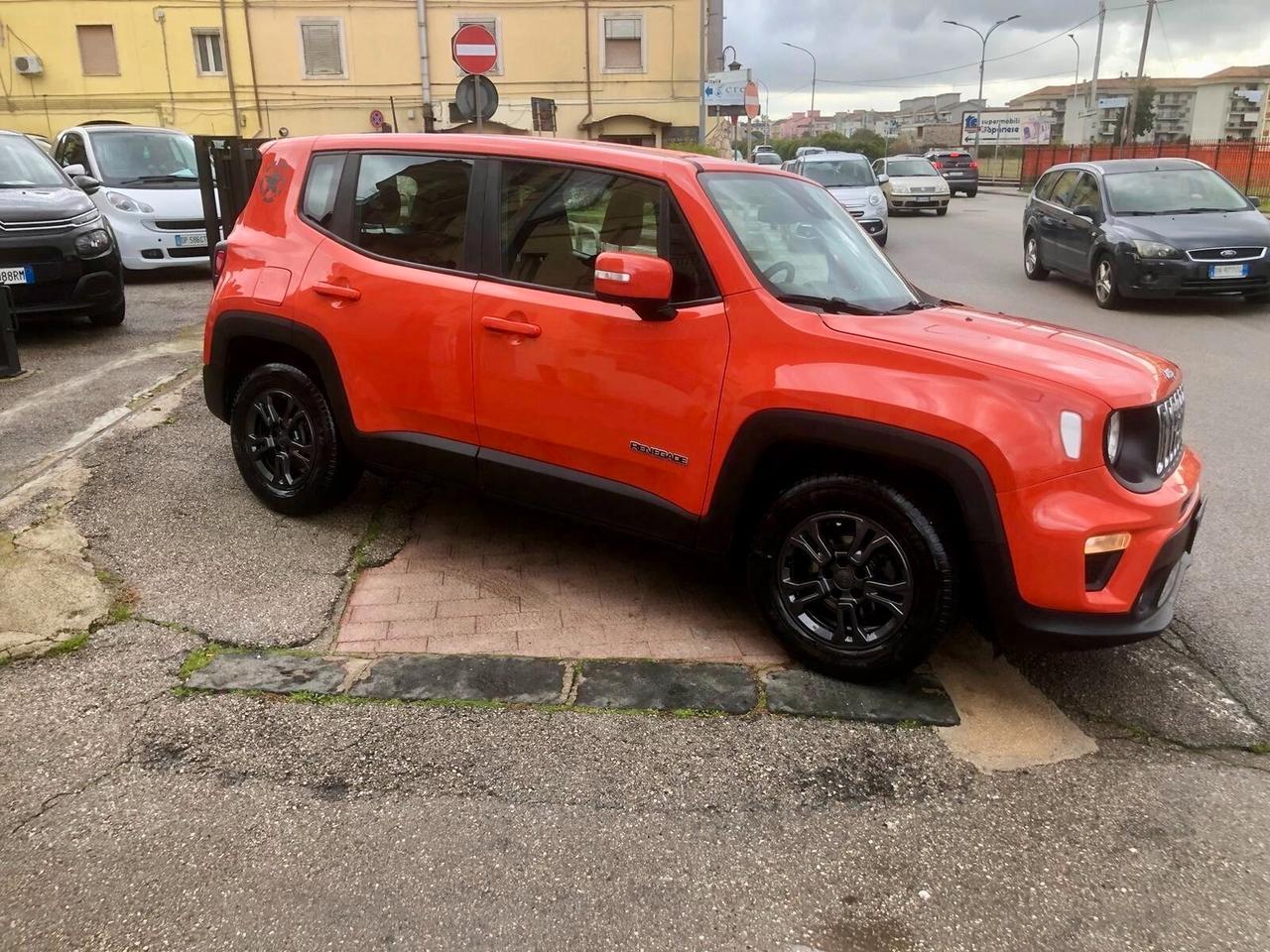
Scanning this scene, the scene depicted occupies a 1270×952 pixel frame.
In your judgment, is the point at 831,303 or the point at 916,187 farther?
the point at 916,187

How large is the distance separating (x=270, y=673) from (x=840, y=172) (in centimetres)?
1679

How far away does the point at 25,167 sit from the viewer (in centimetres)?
880

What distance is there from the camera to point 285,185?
14.9ft

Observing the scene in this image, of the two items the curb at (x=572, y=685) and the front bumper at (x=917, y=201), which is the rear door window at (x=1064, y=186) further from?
the front bumper at (x=917, y=201)

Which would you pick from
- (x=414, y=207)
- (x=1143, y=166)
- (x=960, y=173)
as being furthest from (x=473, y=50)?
(x=960, y=173)


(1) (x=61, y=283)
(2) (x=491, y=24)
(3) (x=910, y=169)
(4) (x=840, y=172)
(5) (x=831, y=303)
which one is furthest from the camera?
(2) (x=491, y=24)

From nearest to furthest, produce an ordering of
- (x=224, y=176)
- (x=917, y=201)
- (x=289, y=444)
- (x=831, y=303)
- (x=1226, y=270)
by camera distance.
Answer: (x=831, y=303)
(x=289, y=444)
(x=224, y=176)
(x=1226, y=270)
(x=917, y=201)

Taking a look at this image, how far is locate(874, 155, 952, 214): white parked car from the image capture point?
2434 centimetres

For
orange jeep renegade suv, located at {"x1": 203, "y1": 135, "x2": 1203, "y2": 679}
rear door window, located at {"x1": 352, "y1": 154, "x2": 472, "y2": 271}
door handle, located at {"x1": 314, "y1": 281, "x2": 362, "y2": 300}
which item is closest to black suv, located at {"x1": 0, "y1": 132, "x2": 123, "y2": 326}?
orange jeep renegade suv, located at {"x1": 203, "y1": 135, "x2": 1203, "y2": 679}

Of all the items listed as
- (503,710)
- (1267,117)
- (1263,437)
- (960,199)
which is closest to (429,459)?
(503,710)

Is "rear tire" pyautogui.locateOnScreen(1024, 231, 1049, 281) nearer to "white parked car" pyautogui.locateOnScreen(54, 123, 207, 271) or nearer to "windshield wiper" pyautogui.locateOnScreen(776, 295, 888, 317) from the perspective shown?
"white parked car" pyautogui.locateOnScreen(54, 123, 207, 271)

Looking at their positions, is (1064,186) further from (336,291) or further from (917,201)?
(917,201)

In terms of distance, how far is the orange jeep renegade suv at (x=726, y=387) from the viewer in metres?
2.98

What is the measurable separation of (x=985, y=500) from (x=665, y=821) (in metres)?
1.31
